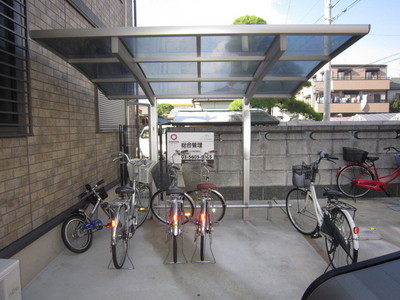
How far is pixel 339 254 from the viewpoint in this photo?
10.0 feet

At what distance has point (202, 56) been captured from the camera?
3.52m

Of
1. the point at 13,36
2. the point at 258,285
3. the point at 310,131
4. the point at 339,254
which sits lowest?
the point at 258,285

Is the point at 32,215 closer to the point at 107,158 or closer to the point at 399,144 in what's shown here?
the point at 107,158

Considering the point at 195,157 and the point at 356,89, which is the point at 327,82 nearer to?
the point at 195,157

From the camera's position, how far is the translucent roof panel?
9.27ft

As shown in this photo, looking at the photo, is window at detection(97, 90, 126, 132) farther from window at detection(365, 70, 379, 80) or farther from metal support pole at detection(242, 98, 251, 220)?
window at detection(365, 70, 379, 80)

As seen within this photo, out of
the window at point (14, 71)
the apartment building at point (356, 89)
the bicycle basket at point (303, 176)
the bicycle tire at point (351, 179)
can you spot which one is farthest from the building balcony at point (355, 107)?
the window at point (14, 71)

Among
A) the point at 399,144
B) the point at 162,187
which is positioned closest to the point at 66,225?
the point at 162,187

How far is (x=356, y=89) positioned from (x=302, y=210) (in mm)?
34386

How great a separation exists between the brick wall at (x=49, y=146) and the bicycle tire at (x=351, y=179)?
5002 millimetres

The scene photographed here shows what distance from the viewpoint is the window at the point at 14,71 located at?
8.57 feet

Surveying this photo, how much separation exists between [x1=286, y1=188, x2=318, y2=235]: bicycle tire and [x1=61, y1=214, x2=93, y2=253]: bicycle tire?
3036mm

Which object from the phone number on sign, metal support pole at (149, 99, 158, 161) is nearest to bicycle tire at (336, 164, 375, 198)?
the phone number on sign

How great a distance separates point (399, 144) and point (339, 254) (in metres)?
4.15
